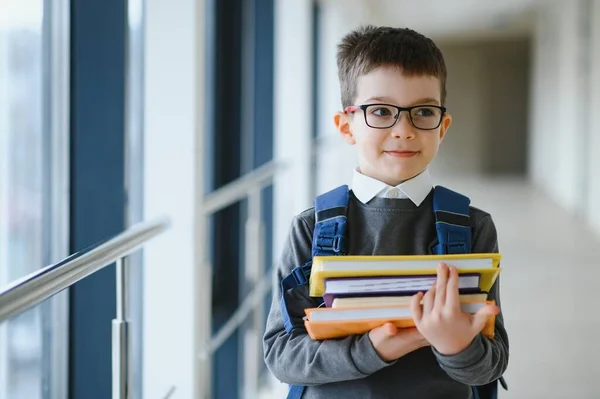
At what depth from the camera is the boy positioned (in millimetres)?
654

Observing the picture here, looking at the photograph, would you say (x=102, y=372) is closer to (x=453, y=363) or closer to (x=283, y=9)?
(x=453, y=363)

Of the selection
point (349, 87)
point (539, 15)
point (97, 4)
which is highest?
point (539, 15)

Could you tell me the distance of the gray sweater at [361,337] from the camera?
2.12 feet

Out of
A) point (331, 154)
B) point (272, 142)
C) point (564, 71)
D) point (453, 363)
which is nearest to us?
point (453, 363)

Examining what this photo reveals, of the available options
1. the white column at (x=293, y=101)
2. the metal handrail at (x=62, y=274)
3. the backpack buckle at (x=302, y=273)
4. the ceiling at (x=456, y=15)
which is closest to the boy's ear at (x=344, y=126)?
the backpack buckle at (x=302, y=273)

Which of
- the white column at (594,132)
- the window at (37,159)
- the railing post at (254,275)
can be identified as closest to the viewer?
the window at (37,159)

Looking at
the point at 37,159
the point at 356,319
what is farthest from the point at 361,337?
the point at 37,159

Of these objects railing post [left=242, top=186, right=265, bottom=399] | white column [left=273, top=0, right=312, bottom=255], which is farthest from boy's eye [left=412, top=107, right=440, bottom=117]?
white column [left=273, top=0, right=312, bottom=255]

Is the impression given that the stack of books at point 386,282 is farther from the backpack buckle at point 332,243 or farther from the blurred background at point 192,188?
the blurred background at point 192,188

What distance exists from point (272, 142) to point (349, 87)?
1.92m

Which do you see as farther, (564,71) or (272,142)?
(564,71)

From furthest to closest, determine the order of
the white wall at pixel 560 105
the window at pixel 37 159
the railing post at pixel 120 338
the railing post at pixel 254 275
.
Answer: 1. the white wall at pixel 560 105
2. the railing post at pixel 254 275
3. the window at pixel 37 159
4. the railing post at pixel 120 338

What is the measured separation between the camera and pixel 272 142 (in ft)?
8.54

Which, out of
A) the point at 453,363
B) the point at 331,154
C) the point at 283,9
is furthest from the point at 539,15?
the point at 453,363
